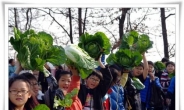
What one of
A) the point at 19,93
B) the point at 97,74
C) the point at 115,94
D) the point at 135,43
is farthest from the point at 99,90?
the point at 19,93

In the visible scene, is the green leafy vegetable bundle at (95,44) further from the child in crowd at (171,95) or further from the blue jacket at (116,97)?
the child in crowd at (171,95)

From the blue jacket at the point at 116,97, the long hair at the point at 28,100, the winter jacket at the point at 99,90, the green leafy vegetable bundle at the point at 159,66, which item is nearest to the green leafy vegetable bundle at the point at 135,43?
the blue jacket at the point at 116,97

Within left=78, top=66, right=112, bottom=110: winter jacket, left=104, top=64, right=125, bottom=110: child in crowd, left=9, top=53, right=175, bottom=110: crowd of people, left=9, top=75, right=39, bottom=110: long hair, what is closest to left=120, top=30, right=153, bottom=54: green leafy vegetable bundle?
left=9, top=53, right=175, bottom=110: crowd of people

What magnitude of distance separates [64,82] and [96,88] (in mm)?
411

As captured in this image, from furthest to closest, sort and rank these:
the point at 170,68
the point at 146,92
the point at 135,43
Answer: the point at 170,68
the point at 146,92
the point at 135,43

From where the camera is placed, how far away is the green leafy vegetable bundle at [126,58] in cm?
416

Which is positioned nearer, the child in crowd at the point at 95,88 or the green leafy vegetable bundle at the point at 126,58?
the child in crowd at the point at 95,88

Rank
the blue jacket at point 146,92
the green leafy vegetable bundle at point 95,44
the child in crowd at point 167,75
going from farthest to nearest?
the child in crowd at point 167,75, the blue jacket at point 146,92, the green leafy vegetable bundle at point 95,44

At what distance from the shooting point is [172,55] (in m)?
5.98

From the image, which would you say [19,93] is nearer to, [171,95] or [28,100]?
[28,100]

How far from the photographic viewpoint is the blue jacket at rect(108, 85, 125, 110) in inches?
158

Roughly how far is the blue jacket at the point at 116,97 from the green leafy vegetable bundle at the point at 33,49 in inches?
43.7

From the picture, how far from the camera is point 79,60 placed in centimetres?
326

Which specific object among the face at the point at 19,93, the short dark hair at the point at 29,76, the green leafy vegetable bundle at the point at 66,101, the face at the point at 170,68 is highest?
the short dark hair at the point at 29,76
